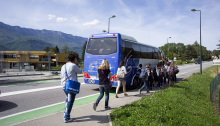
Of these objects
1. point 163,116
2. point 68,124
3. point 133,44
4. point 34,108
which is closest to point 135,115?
point 163,116

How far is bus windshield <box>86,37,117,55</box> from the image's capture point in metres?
9.89

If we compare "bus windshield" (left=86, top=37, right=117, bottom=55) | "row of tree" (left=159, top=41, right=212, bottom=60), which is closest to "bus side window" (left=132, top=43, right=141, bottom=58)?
"bus windshield" (left=86, top=37, right=117, bottom=55)

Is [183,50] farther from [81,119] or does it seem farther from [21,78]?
[81,119]

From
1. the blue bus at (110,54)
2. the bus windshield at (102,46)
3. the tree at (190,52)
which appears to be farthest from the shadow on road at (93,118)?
the tree at (190,52)

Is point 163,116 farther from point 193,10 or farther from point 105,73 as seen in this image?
point 193,10

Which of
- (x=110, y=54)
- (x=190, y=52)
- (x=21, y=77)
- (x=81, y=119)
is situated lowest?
(x=21, y=77)

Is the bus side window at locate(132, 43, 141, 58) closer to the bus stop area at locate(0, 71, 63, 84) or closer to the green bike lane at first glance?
the green bike lane

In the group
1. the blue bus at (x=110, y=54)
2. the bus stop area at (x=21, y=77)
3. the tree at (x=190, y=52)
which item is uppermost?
the tree at (x=190, y=52)

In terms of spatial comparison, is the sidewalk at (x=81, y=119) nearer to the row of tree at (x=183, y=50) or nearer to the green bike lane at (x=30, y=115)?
the green bike lane at (x=30, y=115)

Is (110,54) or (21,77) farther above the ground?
(110,54)

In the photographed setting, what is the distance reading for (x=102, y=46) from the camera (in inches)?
400

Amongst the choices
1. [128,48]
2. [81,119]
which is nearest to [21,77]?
[128,48]

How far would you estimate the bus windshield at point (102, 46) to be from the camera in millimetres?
9893

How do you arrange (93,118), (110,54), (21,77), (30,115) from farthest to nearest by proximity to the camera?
(21,77)
(110,54)
(30,115)
(93,118)
